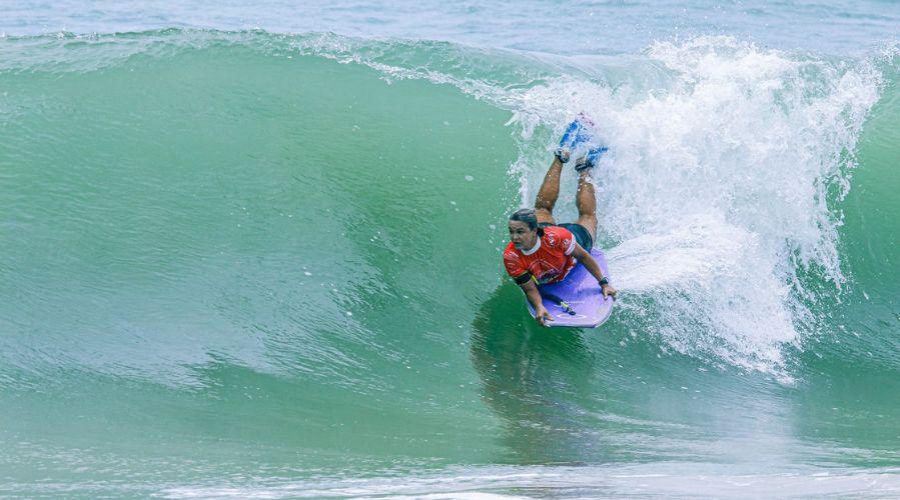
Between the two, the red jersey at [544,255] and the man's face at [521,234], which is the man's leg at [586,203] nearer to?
the red jersey at [544,255]

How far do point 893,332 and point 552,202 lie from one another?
3071 millimetres

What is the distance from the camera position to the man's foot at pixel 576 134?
27.8 feet

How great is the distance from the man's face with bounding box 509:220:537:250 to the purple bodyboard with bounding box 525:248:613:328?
1.73 feet

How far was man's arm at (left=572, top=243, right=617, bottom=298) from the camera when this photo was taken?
23.6ft

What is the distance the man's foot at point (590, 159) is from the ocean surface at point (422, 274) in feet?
0.35

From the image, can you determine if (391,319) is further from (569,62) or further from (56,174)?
(569,62)

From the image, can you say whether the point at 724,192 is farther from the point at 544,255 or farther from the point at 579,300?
the point at 544,255

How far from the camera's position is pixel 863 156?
10156 mm

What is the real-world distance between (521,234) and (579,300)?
3.07 ft

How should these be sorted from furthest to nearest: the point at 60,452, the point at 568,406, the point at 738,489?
the point at 568,406 → the point at 60,452 → the point at 738,489

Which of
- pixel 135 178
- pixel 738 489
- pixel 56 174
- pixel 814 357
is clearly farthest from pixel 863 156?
pixel 56 174

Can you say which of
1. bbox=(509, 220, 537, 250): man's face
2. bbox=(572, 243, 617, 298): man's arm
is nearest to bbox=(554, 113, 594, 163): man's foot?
bbox=(572, 243, 617, 298): man's arm

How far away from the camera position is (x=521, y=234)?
673 centimetres

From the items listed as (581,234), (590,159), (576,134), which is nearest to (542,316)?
(581,234)
